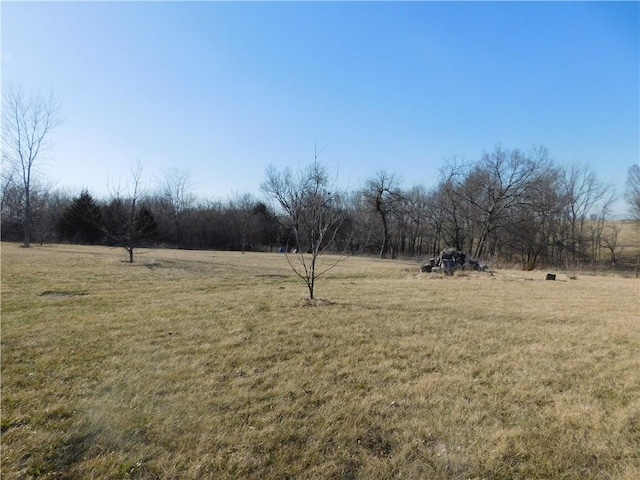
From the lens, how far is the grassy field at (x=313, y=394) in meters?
2.44

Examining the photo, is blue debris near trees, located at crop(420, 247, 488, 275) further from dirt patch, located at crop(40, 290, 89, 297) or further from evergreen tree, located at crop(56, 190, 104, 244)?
evergreen tree, located at crop(56, 190, 104, 244)

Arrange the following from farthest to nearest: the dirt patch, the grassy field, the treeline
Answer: the treeline, the dirt patch, the grassy field

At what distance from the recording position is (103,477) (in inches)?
87.5

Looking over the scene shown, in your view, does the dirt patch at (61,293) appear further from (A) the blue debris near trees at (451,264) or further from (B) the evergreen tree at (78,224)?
(B) the evergreen tree at (78,224)

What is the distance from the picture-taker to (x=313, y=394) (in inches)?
134

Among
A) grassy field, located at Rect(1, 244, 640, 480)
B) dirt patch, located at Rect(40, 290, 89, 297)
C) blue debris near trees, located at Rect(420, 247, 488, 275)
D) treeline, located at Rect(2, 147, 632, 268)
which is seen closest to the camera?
grassy field, located at Rect(1, 244, 640, 480)

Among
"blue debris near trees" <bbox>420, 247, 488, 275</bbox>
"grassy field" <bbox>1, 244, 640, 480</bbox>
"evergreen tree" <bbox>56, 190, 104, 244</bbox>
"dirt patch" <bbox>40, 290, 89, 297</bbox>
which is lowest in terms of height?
"grassy field" <bbox>1, 244, 640, 480</bbox>

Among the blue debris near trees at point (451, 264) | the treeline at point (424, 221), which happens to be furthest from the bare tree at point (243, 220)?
the blue debris near trees at point (451, 264)

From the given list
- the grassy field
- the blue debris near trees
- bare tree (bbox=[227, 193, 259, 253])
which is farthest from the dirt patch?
bare tree (bbox=[227, 193, 259, 253])

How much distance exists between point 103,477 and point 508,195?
34764mm

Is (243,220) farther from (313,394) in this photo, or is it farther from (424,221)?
(313,394)

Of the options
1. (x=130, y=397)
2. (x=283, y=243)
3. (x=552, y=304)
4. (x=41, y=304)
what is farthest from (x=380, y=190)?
(x=130, y=397)

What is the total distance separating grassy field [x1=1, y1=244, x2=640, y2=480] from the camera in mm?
2438

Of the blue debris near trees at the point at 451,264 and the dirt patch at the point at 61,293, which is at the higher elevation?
the blue debris near trees at the point at 451,264
